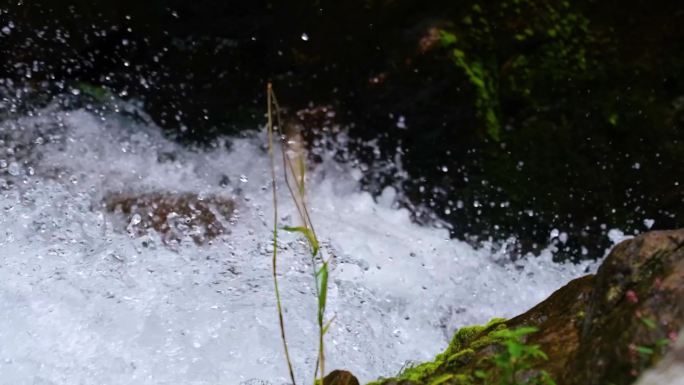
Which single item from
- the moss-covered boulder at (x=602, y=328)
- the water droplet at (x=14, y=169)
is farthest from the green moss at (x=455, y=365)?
the water droplet at (x=14, y=169)

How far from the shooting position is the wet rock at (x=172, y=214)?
366 cm

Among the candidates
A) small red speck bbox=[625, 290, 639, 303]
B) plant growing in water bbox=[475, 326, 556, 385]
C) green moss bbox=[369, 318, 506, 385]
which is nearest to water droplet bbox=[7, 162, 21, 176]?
green moss bbox=[369, 318, 506, 385]

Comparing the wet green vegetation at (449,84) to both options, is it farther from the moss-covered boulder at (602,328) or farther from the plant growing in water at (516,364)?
the plant growing in water at (516,364)

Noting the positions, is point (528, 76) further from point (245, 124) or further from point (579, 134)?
point (245, 124)

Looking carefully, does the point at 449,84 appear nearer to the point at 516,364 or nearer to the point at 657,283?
the point at 657,283

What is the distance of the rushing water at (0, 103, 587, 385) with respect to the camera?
114 inches

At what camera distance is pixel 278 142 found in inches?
172

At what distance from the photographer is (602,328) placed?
1.81 metres

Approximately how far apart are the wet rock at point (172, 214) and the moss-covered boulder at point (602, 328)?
→ 5.76 feet

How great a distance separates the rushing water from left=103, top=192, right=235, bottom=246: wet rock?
61 millimetres

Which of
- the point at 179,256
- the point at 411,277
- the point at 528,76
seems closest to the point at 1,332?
the point at 179,256

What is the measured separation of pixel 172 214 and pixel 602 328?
2479 mm

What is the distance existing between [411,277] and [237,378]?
1.17m

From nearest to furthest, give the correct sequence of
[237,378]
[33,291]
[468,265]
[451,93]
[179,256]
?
[237,378] < [33,291] < [179,256] < [468,265] < [451,93]
